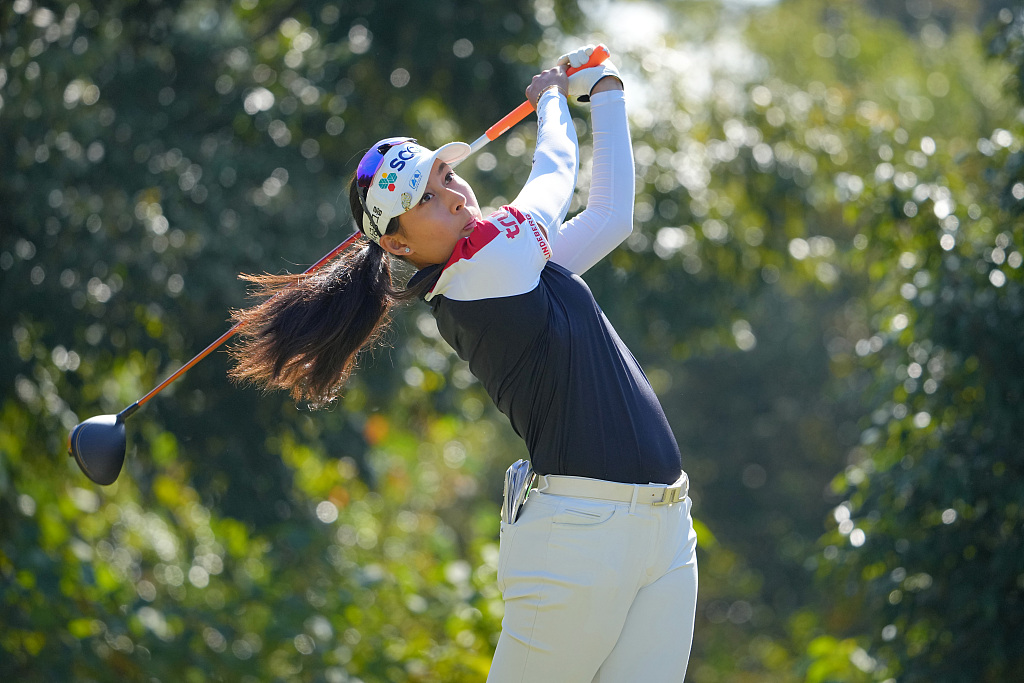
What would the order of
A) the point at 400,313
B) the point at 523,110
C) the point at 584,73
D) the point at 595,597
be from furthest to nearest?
the point at 400,313, the point at 523,110, the point at 584,73, the point at 595,597

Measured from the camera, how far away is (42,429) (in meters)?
5.49

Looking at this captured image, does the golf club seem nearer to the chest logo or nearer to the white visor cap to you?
the white visor cap

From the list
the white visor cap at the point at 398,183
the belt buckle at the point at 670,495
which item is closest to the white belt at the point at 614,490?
the belt buckle at the point at 670,495

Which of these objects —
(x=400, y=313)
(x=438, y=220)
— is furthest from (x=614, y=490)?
(x=400, y=313)

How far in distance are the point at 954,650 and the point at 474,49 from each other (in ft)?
11.8

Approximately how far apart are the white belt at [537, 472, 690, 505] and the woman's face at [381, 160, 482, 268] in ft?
1.90

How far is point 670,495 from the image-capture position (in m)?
2.20

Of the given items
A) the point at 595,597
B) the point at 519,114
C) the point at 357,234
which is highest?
the point at 519,114

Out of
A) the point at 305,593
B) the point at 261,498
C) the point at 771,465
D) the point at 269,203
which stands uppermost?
the point at 269,203

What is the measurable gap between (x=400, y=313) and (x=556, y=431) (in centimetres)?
314

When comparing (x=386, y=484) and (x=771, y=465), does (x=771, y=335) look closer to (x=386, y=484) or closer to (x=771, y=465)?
(x=771, y=465)

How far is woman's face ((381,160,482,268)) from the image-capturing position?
2320 millimetres

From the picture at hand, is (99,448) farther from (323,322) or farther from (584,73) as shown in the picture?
(584,73)

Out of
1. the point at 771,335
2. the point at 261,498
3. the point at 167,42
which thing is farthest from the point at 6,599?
the point at 771,335
